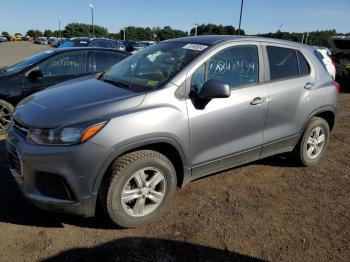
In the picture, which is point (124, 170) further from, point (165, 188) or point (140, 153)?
point (165, 188)

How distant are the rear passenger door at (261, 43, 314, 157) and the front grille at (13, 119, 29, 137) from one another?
263 centimetres

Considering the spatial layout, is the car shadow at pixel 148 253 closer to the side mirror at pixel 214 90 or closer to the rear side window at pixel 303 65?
the side mirror at pixel 214 90

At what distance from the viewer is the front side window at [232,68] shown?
3744 millimetres

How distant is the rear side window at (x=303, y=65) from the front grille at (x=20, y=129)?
134 inches

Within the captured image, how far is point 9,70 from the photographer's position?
664 centimetres

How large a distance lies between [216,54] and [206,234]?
185 centimetres

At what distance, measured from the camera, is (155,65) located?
4078mm

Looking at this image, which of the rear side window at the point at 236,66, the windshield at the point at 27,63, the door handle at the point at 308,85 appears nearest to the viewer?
the rear side window at the point at 236,66

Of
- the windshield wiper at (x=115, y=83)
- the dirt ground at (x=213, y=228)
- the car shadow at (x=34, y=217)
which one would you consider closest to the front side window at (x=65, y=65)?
the dirt ground at (x=213, y=228)

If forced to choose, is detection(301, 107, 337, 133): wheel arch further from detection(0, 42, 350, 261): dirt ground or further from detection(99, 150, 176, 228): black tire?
detection(99, 150, 176, 228): black tire

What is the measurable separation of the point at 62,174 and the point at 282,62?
9.83 feet

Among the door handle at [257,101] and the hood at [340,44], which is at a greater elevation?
the hood at [340,44]

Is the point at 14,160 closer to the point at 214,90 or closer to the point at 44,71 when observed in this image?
the point at 214,90

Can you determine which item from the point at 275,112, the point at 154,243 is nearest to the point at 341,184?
the point at 275,112
